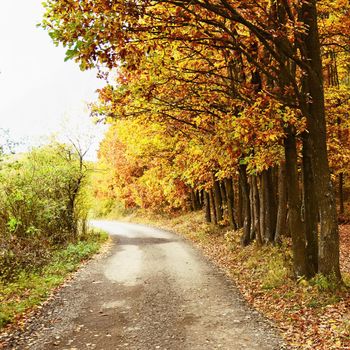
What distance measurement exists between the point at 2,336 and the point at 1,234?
8376 millimetres

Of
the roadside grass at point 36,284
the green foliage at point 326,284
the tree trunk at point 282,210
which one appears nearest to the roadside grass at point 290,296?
the green foliage at point 326,284

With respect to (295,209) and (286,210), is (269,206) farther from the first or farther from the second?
(295,209)

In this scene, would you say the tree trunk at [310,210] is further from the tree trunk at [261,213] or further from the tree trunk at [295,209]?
the tree trunk at [261,213]

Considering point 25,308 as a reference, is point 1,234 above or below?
above

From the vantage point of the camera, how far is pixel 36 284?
12.6m

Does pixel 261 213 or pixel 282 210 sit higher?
pixel 282 210

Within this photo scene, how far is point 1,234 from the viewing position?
16.0 m

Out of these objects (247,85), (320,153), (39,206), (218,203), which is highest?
(247,85)

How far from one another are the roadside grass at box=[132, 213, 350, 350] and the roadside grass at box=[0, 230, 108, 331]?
565 centimetres

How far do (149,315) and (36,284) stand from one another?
502cm

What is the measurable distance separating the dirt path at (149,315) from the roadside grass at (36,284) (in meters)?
0.47

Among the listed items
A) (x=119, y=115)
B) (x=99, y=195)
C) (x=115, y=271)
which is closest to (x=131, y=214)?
(x=99, y=195)

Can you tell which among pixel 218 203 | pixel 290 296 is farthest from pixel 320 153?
pixel 218 203

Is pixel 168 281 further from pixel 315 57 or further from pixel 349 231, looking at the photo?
pixel 349 231
